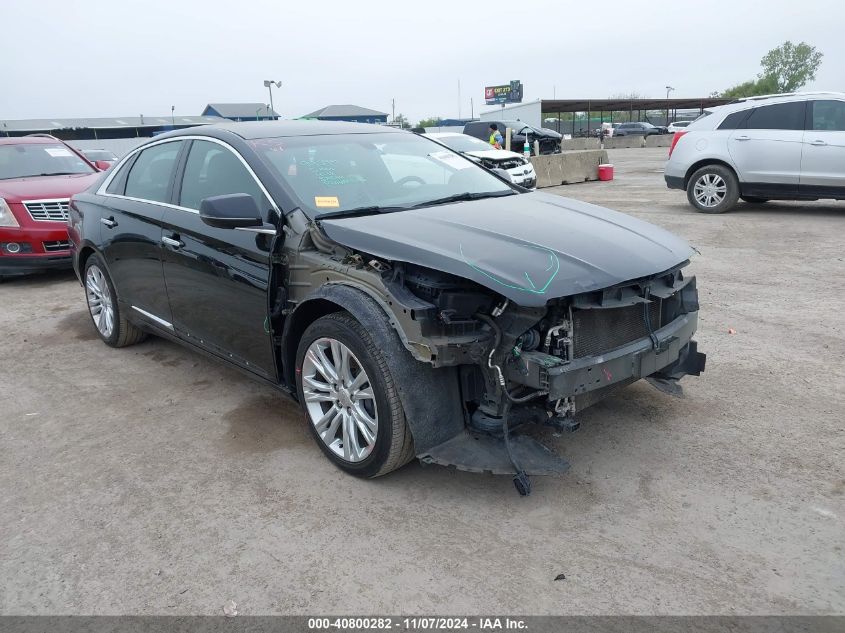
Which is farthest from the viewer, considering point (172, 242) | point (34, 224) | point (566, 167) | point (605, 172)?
point (605, 172)

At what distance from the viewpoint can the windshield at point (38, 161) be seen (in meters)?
8.73

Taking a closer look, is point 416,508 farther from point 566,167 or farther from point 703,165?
point 566,167

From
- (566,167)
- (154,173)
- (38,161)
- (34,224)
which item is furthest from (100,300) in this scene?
(566,167)

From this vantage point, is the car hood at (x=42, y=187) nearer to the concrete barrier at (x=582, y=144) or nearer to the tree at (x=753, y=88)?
the concrete barrier at (x=582, y=144)

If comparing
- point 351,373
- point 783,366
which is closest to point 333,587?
point 351,373

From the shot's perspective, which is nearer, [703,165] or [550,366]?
[550,366]

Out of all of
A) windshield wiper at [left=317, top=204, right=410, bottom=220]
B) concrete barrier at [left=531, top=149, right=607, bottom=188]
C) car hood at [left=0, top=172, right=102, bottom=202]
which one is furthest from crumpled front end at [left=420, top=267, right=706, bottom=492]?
concrete barrier at [left=531, top=149, right=607, bottom=188]

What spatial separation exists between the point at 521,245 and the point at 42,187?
725cm

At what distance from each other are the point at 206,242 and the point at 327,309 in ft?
3.42

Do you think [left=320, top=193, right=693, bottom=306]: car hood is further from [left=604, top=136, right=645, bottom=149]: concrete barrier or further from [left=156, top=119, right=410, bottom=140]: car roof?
[left=604, top=136, right=645, bottom=149]: concrete barrier

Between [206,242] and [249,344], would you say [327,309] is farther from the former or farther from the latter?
[206,242]

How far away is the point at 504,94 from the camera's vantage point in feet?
307

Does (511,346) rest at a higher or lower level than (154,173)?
lower

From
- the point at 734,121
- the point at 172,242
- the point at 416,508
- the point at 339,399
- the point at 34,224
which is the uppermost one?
the point at 734,121
